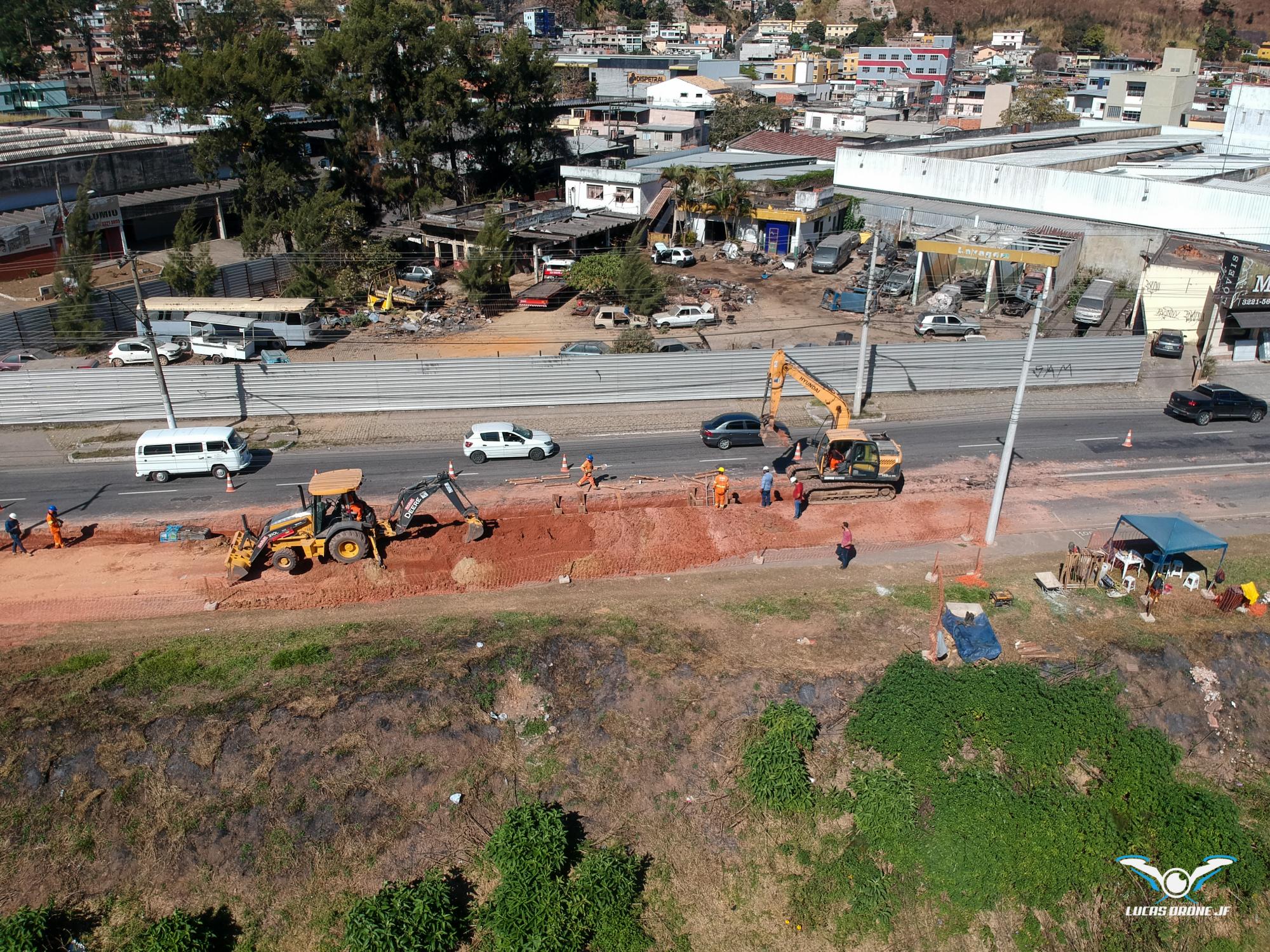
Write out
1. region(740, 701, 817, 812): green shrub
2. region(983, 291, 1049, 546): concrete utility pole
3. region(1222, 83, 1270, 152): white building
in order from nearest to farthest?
region(740, 701, 817, 812): green shrub < region(983, 291, 1049, 546): concrete utility pole < region(1222, 83, 1270, 152): white building

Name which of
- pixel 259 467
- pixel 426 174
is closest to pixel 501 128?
pixel 426 174

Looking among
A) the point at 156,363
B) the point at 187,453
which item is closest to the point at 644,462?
the point at 187,453

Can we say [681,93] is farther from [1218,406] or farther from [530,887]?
[530,887]

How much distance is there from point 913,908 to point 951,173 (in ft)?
176

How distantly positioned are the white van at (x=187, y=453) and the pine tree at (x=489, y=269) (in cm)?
1997

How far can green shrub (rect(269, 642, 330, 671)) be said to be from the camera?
801 inches

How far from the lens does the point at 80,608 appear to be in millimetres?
22344

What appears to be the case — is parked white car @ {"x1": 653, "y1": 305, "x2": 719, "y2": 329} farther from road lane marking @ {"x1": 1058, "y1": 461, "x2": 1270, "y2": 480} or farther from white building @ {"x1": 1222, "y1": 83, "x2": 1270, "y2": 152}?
white building @ {"x1": 1222, "y1": 83, "x2": 1270, "y2": 152}

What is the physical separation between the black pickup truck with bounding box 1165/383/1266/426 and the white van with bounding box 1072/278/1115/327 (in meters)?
9.74

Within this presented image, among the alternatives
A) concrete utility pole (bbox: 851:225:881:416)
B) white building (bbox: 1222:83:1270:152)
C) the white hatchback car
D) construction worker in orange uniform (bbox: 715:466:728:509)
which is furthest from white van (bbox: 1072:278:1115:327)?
white building (bbox: 1222:83:1270:152)

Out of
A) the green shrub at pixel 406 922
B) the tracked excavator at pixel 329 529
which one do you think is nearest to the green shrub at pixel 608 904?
the green shrub at pixel 406 922

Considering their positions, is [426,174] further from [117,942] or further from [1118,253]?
[117,942]

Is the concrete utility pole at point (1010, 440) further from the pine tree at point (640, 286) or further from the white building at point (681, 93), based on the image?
the white building at point (681, 93)

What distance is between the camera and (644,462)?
30.8 meters
